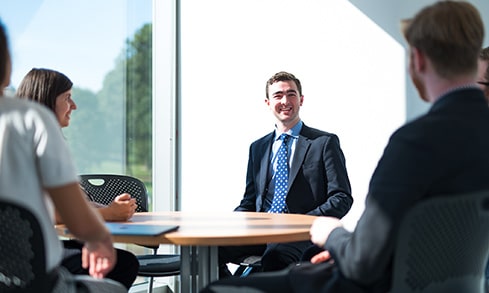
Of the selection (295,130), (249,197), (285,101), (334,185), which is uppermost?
(285,101)

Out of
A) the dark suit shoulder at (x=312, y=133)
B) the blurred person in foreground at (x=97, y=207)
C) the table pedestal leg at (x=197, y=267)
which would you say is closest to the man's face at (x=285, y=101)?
the dark suit shoulder at (x=312, y=133)

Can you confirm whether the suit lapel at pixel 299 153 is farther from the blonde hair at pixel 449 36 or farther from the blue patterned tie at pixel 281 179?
the blonde hair at pixel 449 36

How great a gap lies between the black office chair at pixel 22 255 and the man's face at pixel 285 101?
2459mm

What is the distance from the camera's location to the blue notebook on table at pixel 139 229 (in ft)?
7.39

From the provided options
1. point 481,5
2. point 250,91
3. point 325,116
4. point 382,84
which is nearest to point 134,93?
point 250,91

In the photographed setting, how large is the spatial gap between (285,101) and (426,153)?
241cm

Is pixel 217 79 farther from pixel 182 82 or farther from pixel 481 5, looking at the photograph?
pixel 481 5

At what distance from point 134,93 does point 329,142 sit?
7.11 feet

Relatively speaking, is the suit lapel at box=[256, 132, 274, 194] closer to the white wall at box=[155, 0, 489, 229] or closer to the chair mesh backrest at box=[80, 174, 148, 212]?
the chair mesh backrest at box=[80, 174, 148, 212]

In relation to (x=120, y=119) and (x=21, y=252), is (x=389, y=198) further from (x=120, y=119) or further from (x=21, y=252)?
(x=120, y=119)

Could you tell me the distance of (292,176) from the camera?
374 cm

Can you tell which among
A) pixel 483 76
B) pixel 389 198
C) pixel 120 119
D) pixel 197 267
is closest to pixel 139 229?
pixel 197 267

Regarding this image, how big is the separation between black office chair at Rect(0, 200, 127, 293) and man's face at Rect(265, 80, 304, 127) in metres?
2.46

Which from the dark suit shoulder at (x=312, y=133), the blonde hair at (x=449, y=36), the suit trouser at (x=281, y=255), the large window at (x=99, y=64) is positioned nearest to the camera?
the blonde hair at (x=449, y=36)
